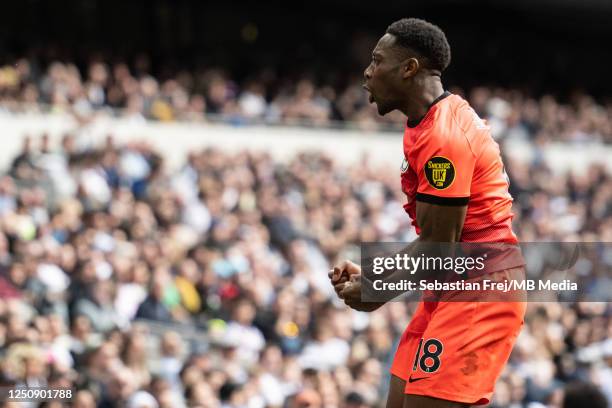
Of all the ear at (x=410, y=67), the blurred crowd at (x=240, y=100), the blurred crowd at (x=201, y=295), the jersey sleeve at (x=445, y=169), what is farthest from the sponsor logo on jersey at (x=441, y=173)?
the blurred crowd at (x=240, y=100)

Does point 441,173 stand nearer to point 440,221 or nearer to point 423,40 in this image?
point 440,221

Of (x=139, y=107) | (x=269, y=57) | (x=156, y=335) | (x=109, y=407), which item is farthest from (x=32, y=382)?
(x=269, y=57)

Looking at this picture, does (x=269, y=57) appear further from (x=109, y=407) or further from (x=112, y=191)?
(x=109, y=407)

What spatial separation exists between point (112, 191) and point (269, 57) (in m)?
11.7

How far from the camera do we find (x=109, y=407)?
8.36 metres

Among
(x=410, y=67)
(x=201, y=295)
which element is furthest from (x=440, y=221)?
(x=201, y=295)

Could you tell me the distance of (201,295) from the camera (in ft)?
38.4

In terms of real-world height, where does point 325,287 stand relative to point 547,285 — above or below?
above

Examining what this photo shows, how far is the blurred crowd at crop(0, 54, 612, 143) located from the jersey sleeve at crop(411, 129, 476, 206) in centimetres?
1083

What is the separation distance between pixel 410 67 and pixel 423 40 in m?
0.13

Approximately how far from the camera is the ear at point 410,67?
185 inches

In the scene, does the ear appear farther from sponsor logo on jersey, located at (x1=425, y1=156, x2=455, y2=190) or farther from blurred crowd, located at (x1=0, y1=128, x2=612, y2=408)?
blurred crowd, located at (x1=0, y1=128, x2=612, y2=408)

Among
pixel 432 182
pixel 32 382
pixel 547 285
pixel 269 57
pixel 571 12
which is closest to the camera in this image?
pixel 432 182

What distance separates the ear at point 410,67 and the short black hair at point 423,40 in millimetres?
48
